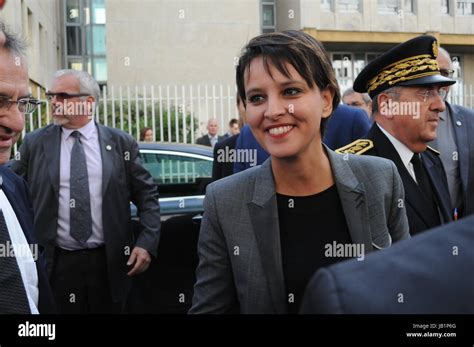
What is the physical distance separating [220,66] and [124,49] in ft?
6.80

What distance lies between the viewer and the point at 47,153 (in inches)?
112

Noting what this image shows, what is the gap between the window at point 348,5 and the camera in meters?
14.4

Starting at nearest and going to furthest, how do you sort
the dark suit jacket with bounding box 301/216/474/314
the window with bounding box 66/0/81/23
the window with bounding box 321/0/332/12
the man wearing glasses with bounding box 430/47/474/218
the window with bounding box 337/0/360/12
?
the dark suit jacket with bounding box 301/216/474/314
the man wearing glasses with bounding box 430/47/474/218
the window with bounding box 321/0/332/12
the window with bounding box 337/0/360/12
the window with bounding box 66/0/81/23

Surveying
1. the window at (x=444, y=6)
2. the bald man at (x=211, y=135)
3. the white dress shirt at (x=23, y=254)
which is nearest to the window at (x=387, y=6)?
the window at (x=444, y=6)

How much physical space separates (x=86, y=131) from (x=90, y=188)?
0.25m

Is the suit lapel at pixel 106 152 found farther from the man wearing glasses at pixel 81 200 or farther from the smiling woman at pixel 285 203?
the smiling woman at pixel 285 203

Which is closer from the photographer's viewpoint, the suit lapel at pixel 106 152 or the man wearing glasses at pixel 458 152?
the man wearing glasses at pixel 458 152

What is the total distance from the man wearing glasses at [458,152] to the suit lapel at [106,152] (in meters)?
1.28

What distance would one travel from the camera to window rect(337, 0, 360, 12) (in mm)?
14366

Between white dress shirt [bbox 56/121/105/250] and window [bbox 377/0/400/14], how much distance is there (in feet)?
35.8

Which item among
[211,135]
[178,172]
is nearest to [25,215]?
[178,172]

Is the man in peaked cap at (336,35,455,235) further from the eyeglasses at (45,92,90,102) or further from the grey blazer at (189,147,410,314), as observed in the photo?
the eyeglasses at (45,92,90,102)

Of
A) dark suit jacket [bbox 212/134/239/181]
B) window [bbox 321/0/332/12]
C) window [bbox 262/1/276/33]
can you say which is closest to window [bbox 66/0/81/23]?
window [bbox 262/1/276/33]

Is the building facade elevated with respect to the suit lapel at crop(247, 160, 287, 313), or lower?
elevated
